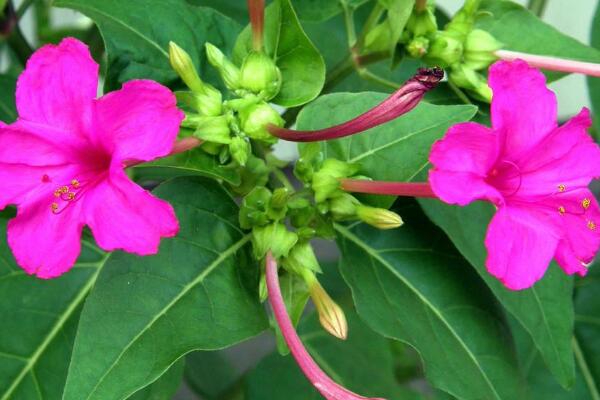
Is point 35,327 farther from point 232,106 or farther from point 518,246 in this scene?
point 518,246

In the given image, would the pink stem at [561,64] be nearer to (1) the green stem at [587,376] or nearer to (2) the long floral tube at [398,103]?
(2) the long floral tube at [398,103]

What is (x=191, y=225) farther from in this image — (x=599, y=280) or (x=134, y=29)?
(x=599, y=280)

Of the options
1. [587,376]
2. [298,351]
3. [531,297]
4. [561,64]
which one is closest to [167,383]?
[298,351]

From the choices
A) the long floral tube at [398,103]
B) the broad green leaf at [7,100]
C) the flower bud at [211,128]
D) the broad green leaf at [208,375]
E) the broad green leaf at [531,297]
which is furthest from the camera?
the broad green leaf at [208,375]

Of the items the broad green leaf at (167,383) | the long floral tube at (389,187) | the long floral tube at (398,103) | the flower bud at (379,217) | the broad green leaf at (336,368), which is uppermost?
the long floral tube at (398,103)

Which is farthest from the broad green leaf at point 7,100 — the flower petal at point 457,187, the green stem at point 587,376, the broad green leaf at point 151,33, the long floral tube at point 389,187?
the green stem at point 587,376

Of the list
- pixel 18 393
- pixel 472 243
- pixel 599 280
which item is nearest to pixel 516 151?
pixel 472 243

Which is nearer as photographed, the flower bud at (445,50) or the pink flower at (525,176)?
the pink flower at (525,176)
